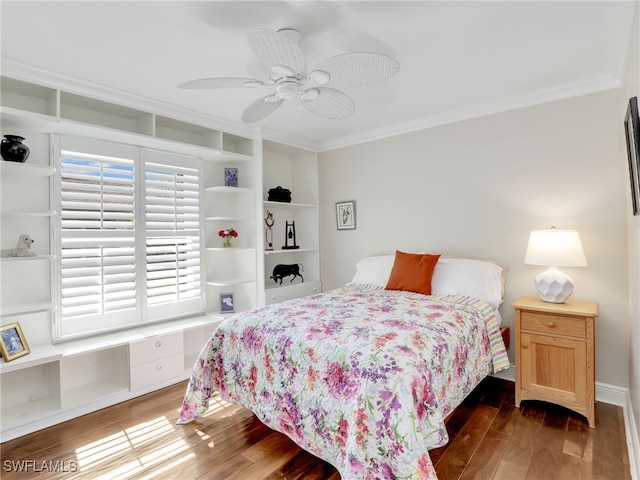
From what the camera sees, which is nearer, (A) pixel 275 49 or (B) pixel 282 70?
(A) pixel 275 49

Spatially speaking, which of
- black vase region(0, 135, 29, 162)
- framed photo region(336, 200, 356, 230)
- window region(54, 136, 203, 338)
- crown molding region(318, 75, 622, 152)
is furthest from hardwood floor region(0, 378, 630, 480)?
crown molding region(318, 75, 622, 152)

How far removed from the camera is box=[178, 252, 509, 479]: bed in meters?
1.50

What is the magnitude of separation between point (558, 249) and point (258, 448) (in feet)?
7.68

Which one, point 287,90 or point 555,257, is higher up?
point 287,90

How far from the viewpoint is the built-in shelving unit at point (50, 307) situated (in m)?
2.38

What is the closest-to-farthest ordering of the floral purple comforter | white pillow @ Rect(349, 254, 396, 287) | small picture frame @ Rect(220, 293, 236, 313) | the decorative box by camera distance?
the floral purple comforter, white pillow @ Rect(349, 254, 396, 287), small picture frame @ Rect(220, 293, 236, 313), the decorative box

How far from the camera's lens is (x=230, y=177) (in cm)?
372

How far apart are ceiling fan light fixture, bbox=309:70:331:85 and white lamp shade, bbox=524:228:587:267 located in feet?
6.07

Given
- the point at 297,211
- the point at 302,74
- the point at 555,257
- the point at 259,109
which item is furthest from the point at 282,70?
the point at 297,211

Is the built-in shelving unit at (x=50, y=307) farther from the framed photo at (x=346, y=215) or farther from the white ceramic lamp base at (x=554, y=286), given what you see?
the white ceramic lamp base at (x=554, y=286)

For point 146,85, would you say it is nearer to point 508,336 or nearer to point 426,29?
point 426,29

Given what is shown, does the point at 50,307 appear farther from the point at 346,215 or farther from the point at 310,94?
the point at 346,215

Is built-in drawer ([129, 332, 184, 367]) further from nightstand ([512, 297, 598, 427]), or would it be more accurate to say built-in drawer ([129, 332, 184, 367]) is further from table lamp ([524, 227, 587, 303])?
table lamp ([524, 227, 587, 303])

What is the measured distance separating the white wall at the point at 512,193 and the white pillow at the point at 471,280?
24 cm
